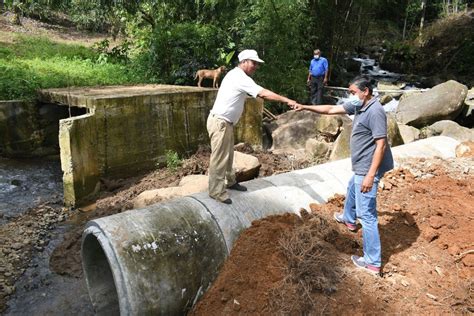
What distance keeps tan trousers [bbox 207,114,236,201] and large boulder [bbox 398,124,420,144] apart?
7.82m

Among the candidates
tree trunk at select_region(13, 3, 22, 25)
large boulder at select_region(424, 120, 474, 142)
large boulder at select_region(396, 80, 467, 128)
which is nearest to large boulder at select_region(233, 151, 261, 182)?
large boulder at select_region(424, 120, 474, 142)

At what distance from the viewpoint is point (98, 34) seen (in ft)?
89.5

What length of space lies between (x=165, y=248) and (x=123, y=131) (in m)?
5.40

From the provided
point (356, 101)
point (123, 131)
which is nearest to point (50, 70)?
point (123, 131)

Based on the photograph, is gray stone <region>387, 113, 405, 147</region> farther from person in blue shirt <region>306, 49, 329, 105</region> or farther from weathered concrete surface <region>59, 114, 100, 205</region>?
weathered concrete surface <region>59, 114, 100, 205</region>

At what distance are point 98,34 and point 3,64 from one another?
15.9 metres

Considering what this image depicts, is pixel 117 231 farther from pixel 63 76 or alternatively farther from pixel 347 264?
pixel 63 76

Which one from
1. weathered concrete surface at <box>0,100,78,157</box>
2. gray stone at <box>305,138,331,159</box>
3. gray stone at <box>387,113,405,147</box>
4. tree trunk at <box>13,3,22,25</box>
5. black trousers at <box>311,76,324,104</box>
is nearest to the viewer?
gray stone at <box>387,113,405,147</box>

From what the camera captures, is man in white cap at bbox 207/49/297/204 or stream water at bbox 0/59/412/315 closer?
man in white cap at bbox 207/49/297/204

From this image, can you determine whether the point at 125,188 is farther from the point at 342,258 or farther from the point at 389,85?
the point at 389,85

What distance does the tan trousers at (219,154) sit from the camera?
523 cm

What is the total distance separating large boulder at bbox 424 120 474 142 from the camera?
1150 cm

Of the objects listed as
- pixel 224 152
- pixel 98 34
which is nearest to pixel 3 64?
pixel 224 152

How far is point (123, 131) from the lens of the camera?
9.27 m
